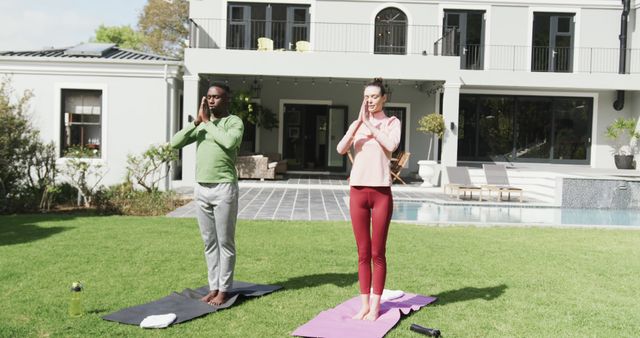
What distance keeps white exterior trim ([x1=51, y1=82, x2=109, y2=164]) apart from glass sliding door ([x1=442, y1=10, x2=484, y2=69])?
11.0 m

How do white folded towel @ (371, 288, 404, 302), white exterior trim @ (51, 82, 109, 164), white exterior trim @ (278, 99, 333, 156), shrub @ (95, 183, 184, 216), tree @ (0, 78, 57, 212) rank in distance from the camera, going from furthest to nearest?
white exterior trim @ (278, 99, 333, 156) → white exterior trim @ (51, 82, 109, 164) → tree @ (0, 78, 57, 212) → shrub @ (95, 183, 184, 216) → white folded towel @ (371, 288, 404, 302)

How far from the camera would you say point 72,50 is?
49.8 feet

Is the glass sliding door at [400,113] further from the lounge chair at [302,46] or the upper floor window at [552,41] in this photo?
the upper floor window at [552,41]

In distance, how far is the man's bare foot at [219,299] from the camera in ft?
16.5

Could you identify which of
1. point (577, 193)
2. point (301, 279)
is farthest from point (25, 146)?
point (577, 193)

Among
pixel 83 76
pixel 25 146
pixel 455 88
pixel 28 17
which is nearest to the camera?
pixel 25 146

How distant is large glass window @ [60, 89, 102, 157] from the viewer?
14602 mm

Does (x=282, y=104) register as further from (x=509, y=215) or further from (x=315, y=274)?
(x=315, y=274)

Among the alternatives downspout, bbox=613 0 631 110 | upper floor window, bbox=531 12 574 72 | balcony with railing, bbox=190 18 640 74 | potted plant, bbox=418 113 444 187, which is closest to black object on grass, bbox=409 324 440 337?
potted plant, bbox=418 113 444 187

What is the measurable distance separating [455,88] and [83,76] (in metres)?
9.76

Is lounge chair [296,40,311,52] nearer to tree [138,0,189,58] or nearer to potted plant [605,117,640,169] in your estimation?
potted plant [605,117,640,169]

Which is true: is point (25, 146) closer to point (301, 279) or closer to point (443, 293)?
point (301, 279)

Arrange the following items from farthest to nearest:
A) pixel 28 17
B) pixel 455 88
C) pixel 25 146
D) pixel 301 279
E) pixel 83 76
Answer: pixel 28 17 < pixel 455 88 < pixel 83 76 < pixel 25 146 < pixel 301 279

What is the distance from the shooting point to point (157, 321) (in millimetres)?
4457
